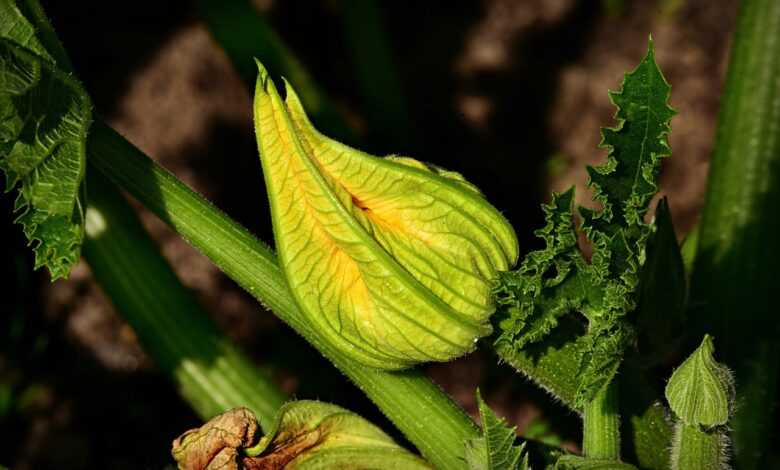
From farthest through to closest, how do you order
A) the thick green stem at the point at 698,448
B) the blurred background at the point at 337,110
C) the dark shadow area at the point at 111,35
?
the dark shadow area at the point at 111,35 → the blurred background at the point at 337,110 → the thick green stem at the point at 698,448

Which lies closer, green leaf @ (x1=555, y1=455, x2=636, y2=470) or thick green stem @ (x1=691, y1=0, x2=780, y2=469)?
green leaf @ (x1=555, y1=455, x2=636, y2=470)

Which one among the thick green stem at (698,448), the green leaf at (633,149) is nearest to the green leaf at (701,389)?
the thick green stem at (698,448)

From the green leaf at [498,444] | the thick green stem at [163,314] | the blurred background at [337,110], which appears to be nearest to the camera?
the green leaf at [498,444]

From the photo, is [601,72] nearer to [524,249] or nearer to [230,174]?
[524,249]

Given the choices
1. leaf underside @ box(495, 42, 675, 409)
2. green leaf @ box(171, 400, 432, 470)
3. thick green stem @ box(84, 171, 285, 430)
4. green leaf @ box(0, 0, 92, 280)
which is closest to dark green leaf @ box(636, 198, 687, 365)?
leaf underside @ box(495, 42, 675, 409)

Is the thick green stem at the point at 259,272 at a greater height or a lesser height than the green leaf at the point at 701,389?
lesser

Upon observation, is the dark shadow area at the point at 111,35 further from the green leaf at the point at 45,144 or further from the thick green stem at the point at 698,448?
the thick green stem at the point at 698,448

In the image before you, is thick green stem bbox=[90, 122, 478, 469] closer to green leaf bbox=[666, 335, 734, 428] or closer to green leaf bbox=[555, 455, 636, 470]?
green leaf bbox=[555, 455, 636, 470]
